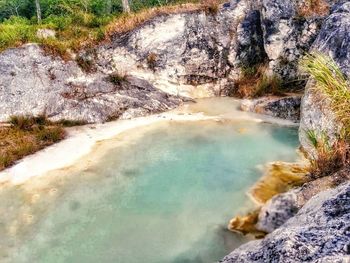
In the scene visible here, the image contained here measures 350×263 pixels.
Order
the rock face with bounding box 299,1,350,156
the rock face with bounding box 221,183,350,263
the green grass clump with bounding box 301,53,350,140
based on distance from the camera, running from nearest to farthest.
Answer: the rock face with bounding box 221,183,350,263 → the green grass clump with bounding box 301,53,350,140 → the rock face with bounding box 299,1,350,156

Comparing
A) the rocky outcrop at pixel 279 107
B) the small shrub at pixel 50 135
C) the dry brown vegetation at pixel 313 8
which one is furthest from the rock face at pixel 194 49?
the small shrub at pixel 50 135

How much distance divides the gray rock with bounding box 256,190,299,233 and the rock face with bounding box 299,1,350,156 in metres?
2.18

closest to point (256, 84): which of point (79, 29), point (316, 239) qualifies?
point (79, 29)

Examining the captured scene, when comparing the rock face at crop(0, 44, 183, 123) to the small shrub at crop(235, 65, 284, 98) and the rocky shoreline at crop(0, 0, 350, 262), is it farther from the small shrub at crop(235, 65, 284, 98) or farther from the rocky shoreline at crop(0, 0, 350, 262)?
the small shrub at crop(235, 65, 284, 98)

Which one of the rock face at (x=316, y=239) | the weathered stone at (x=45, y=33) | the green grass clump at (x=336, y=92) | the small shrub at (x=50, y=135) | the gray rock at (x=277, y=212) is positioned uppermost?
the weathered stone at (x=45, y=33)

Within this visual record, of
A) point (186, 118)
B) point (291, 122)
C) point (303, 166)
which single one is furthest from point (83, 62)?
point (303, 166)

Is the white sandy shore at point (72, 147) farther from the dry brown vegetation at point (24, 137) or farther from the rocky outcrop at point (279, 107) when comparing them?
the rocky outcrop at point (279, 107)

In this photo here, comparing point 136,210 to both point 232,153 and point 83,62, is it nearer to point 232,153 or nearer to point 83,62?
point 232,153

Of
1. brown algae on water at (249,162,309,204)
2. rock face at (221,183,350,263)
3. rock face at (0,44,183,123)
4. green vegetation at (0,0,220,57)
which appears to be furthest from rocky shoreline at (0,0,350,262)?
rock face at (221,183,350,263)

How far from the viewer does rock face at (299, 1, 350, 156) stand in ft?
31.9

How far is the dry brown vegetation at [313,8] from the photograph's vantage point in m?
14.3

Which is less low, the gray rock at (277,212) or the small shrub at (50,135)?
the small shrub at (50,135)

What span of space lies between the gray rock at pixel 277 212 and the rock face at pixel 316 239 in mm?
1810

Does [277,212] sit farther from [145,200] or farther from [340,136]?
[145,200]
